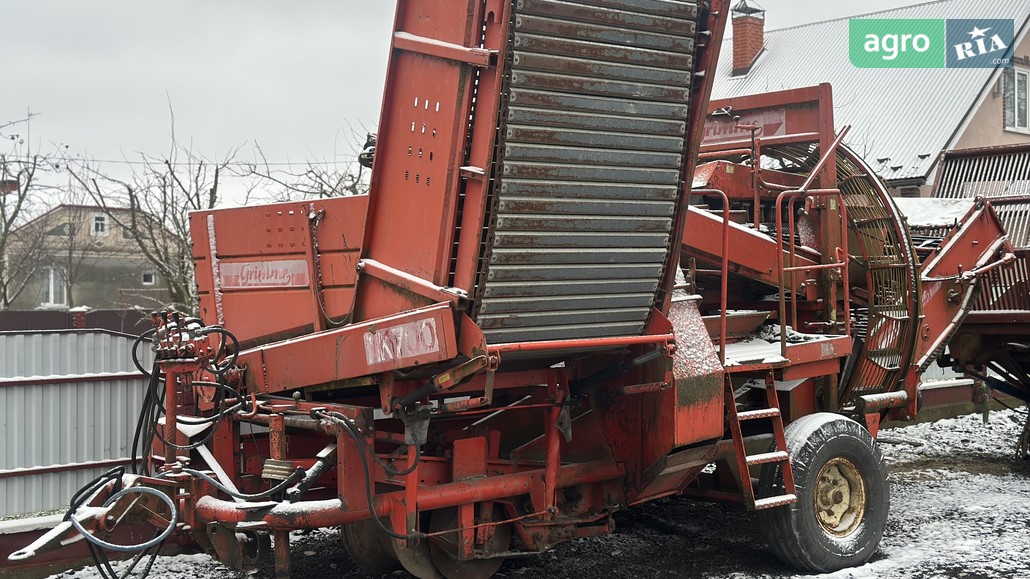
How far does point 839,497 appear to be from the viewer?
6238mm

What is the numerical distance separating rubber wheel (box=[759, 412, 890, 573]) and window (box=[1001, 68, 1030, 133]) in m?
21.0

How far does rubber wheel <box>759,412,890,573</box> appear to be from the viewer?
5918 millimetres

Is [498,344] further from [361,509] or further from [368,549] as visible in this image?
[368,549]

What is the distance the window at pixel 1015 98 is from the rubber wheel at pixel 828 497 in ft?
68.8

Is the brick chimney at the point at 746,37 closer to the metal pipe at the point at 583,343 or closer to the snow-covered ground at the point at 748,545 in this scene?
the snow-covered ground at the point at 748,545

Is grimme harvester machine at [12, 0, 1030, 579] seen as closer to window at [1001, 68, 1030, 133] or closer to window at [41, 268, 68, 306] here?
window at [1001, 68, 1030, 133]

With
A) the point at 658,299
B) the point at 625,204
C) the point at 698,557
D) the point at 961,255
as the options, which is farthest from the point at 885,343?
the point at 625,204

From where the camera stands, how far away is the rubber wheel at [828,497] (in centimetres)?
592

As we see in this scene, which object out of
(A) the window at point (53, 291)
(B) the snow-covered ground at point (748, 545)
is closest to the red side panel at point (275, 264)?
(B) the snow-covered ground at point (748, 545)

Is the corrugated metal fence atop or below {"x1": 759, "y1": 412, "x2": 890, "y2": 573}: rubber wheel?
below

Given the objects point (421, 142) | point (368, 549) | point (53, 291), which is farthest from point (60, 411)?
point (53, 291)

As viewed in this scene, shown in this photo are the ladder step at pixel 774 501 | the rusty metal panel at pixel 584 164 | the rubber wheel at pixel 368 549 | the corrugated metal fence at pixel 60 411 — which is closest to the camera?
the rusty metal panel at pixel 584 164

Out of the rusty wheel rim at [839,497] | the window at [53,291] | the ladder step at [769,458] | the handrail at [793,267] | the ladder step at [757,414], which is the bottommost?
the window at [53,291]

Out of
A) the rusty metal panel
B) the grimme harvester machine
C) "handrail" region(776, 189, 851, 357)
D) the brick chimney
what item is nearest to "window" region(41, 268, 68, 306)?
the brick chimney
